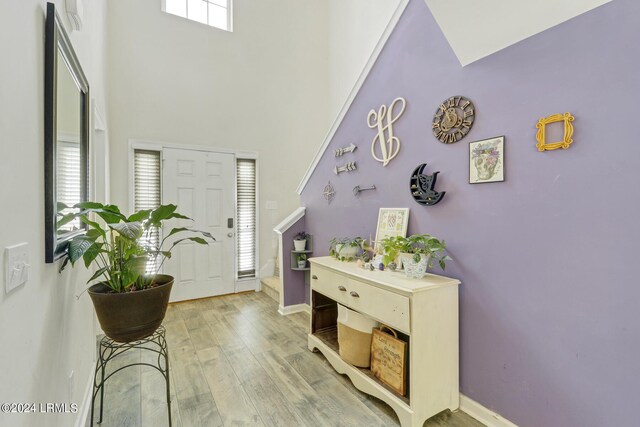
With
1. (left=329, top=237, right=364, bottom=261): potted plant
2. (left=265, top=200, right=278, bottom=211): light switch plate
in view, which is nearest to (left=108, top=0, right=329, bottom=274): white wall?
(left=265, top=200, right=278, bottom=211): light switch plate

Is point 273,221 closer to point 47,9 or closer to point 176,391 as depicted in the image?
point 176,391

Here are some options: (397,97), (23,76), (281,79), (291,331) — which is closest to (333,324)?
(291,331)

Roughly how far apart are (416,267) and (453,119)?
3.14 ft

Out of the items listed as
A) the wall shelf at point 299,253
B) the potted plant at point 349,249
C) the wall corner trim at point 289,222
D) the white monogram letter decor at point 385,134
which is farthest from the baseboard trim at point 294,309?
the white monogram letter decor at point 385,134

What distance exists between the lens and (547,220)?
4.79ft

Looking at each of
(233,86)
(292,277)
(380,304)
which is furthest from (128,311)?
(233,86)

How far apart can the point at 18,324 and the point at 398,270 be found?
1846 millimetres

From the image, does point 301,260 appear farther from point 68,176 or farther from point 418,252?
point 68,176

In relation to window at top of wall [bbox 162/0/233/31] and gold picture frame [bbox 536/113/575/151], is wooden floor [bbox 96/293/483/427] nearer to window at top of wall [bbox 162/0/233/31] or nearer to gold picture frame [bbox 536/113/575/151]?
gold picture frame [bbox 536/113/575/151]

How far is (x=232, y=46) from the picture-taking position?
167 inches

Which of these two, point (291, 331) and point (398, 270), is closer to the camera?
point (398, 270)

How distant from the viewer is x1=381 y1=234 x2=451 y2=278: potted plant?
5.98ft

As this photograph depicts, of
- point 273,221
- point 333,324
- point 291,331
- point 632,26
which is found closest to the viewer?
point 632,26

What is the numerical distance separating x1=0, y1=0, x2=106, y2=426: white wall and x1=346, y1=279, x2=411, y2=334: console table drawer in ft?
5.17
